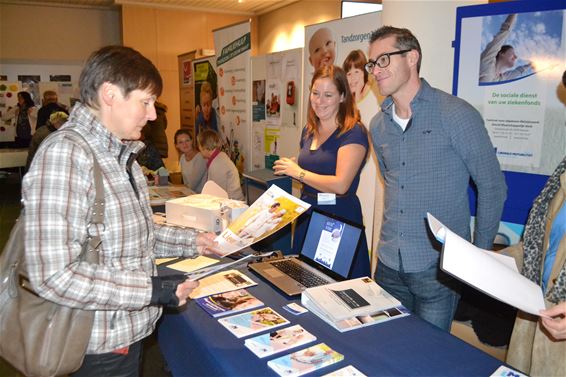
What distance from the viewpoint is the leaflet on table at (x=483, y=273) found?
1.07 m

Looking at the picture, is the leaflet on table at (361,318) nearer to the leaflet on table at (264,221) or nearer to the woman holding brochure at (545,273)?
the leaflet on table at (264,221)

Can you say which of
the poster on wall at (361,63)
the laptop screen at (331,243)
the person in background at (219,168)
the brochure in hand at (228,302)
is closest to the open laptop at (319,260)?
the laptop screen at (331,243)

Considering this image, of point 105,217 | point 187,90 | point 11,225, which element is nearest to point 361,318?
point 105,217

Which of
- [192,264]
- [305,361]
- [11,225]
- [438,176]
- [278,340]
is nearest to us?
[305,361]

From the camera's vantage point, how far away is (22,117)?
870 centimetres

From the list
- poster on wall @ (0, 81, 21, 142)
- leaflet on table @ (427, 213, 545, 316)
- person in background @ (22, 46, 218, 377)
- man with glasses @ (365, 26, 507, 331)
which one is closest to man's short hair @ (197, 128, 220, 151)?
A: man with glasses @ (365, 26, 507, 331)

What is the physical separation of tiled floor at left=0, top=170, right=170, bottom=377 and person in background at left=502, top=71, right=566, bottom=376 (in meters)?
1.82

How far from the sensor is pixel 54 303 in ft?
3.62

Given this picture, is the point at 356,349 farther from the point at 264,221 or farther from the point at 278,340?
the point at 264,221

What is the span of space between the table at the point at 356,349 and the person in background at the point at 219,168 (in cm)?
214

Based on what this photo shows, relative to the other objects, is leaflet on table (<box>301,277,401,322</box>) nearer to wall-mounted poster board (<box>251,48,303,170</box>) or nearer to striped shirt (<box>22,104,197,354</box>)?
striped shirt (<box>22,104,197,354</box>)

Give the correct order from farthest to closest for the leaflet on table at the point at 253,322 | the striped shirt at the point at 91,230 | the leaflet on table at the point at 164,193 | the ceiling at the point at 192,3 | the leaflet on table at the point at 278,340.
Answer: the ceiling at the point at 192,3 → the leaflet on table at the point at 164,193 → the leaflet on table at the point at 253,322 → the leaflet on table at the point at 278,340 → the striped shirt at the point at 91,230

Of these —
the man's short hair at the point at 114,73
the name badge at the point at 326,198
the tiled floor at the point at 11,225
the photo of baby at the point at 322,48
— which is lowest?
the tiled floor at the point at 11,225

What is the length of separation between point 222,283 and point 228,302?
0.18 meters
